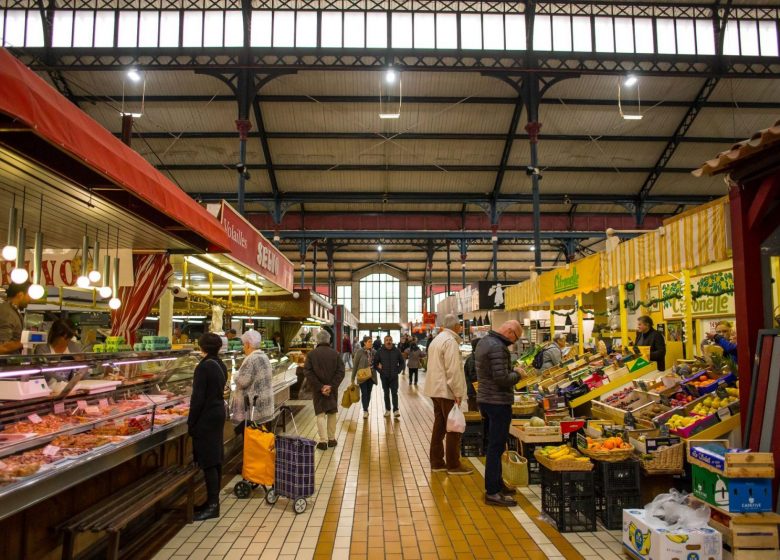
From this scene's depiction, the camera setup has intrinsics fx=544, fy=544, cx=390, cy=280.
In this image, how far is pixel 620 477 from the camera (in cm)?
410

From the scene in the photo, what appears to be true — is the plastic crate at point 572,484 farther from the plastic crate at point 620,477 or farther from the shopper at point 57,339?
the shopper at point 57,339

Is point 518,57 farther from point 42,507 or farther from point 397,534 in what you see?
point 42,507

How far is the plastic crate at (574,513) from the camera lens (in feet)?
13.1

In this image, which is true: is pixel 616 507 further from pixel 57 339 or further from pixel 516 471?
pixel 57 339

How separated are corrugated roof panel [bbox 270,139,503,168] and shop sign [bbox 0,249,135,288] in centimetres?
1336

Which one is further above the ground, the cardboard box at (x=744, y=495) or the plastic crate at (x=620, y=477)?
the cardboard box at (x=744, y=495)

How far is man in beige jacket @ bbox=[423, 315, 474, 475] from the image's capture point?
538 cm

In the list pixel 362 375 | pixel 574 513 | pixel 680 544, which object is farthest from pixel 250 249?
pixel 680 544

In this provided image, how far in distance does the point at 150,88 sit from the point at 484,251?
74.4 ft

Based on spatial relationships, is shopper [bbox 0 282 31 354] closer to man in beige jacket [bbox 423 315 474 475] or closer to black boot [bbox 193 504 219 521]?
black boot [bbox 193 504 219 521]

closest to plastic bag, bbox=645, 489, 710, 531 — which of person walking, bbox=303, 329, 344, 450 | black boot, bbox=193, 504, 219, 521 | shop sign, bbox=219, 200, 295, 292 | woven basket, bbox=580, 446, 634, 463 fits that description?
woven basket, bbox=580, 446, 634, 463

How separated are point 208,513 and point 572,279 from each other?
766 centimetres

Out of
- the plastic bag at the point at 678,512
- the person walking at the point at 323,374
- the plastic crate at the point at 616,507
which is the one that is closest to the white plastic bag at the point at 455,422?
the plastic crate at the point at 616,507

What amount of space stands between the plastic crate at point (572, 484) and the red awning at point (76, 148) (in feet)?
11.8
